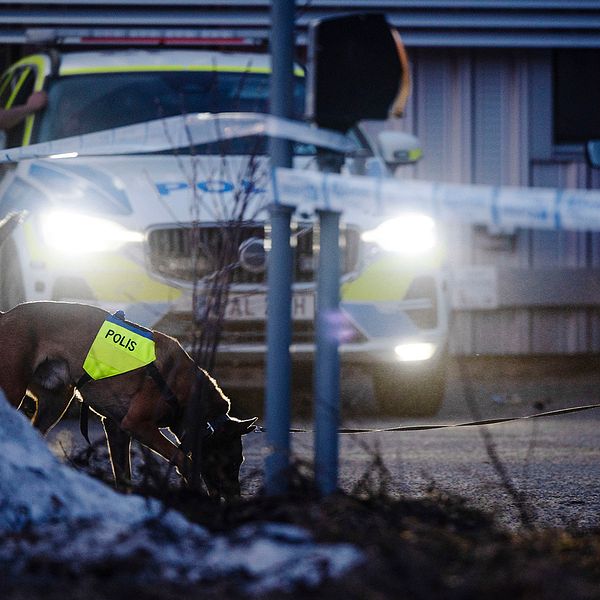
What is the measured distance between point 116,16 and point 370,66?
9.32 m

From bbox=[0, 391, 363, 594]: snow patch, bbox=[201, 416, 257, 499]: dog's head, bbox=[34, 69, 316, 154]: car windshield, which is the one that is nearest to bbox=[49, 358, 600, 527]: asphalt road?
bbox=[201, 416, 257, 499]: dog's head

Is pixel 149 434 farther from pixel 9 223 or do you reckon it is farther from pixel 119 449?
pixel 9 223

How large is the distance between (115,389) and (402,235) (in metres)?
3.20

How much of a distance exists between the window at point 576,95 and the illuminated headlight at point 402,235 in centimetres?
588

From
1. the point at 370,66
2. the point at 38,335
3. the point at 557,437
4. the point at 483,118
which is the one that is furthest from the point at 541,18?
the point at 370,66

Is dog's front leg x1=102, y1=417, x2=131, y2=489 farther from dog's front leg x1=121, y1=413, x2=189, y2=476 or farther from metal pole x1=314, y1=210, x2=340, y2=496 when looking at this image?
metal pole x1=314, y1=210, x2=340, y2=496

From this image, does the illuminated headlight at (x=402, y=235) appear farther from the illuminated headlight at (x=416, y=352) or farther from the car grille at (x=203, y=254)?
the illuminated headlight at (x=416, y=352)

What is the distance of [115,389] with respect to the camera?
505 cm

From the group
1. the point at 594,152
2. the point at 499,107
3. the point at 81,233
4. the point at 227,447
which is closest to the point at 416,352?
the point at 81,233

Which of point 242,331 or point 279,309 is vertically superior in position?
point 279,309

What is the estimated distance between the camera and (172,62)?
359 inches

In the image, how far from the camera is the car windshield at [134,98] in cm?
850

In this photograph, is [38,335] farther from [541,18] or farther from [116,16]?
[541,18]

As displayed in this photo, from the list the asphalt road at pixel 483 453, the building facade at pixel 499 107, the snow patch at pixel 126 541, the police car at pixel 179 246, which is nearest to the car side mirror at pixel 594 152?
the asphalt road at pixel 483 453
